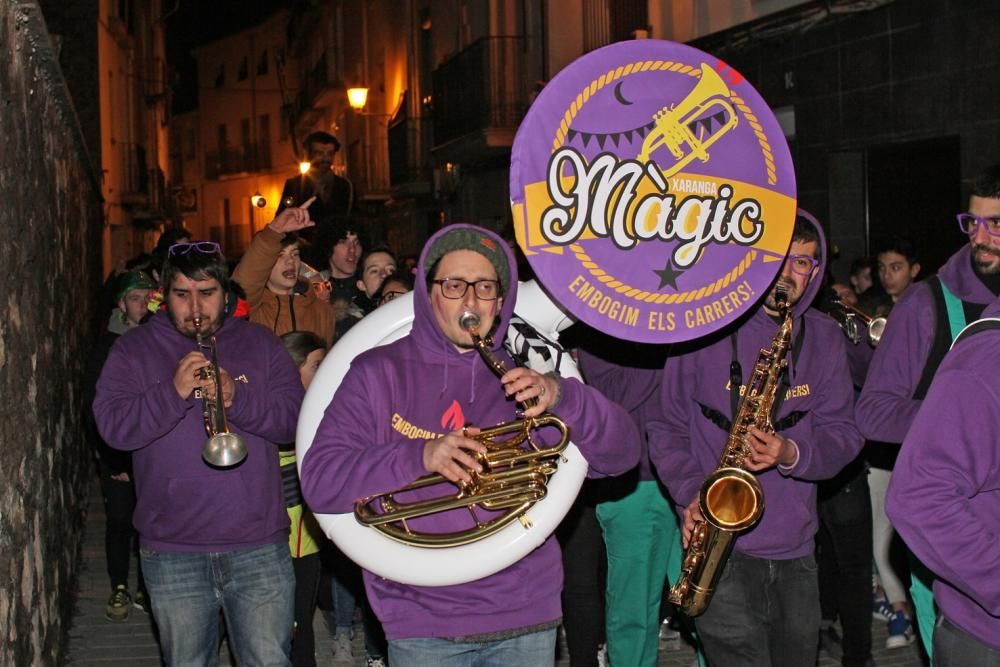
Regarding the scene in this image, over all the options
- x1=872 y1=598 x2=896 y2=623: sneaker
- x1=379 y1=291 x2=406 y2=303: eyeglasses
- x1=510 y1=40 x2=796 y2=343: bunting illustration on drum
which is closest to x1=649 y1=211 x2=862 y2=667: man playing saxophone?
x1=510 y1=40 x2=796 y2=343: bunting illustration on drum

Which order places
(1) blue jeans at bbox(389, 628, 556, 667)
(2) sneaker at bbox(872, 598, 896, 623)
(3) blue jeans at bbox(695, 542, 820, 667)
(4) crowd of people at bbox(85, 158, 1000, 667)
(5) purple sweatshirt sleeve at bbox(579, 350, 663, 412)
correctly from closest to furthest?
(4) crowd of people at bbox(85, 158, 1000, 667)
(1) blue jeans at bbox(389, 628, 556, 667)
(3) blue jeans at bbox(695, 542, 820, 667)
(5) purple sweatshirt sleeve at bbox(579, 350, 663, 412)
(2) sneaker at bbox(872, 598, 896, 623)

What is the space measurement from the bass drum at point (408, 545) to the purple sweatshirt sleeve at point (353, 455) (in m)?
0.11

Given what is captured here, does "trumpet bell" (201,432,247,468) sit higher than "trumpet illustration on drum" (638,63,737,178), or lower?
lower

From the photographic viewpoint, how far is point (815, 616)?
4.60 meters

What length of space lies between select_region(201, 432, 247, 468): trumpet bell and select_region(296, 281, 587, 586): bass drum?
25.4 inches

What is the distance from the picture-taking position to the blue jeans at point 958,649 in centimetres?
318

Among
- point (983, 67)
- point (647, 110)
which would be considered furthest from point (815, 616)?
point (983, 67)

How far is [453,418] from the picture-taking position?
3756 millimetres

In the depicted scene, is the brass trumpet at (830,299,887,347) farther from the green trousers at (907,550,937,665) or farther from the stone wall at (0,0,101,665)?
the stone wall at (0,0,101,665)

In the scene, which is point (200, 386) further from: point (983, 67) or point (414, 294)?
point (983, 67)

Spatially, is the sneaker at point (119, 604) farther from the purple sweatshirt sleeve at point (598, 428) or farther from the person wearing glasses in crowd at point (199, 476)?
the purple sweatshirt sleeve at point (598, 428)

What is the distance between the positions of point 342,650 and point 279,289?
187 centimetres

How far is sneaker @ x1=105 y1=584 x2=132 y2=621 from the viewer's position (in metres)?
7.41

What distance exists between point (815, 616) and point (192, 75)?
195ft
